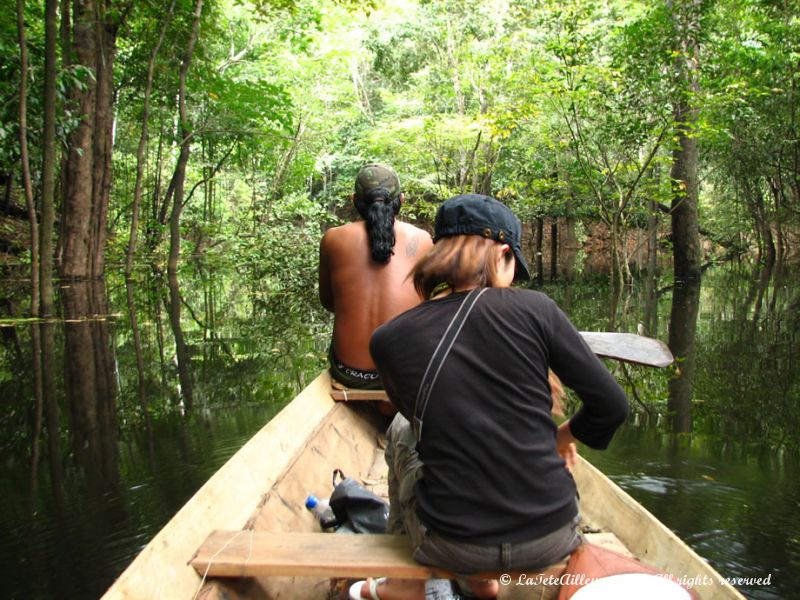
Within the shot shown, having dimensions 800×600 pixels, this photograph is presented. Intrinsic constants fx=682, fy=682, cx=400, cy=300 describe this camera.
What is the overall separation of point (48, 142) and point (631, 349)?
816 centimetres

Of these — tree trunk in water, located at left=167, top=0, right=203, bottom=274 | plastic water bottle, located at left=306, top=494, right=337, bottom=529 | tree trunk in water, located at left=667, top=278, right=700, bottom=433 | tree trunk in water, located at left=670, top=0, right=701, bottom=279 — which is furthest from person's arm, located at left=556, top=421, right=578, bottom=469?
tree trunk in water, located at left=167, top=0, right=203, bottom=274

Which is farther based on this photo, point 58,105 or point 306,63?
point 306,63

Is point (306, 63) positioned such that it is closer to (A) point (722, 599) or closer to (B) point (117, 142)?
(B) point (117, 142)

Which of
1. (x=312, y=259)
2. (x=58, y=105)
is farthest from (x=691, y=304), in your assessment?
(x=58, y=105)

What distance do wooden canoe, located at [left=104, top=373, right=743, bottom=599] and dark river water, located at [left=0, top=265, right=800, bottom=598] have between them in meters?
0.78

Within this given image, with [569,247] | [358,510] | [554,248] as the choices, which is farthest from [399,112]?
[358,510]

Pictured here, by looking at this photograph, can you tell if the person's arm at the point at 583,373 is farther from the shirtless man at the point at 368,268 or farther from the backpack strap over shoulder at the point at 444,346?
the shirtless man at the point at 368,268

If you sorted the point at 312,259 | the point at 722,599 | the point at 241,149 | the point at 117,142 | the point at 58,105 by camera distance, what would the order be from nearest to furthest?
the point at 722,599 → the point at 58,105 → the point at 312,259 → the point at 241,149 → the point at 117,142

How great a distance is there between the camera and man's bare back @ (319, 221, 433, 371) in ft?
12.6

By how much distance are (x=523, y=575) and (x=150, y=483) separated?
2.70 meters

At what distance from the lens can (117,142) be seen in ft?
70.2

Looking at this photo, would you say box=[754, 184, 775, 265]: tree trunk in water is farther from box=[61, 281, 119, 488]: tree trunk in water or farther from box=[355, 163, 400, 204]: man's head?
box=[355, 163, 400, 204]: man's head

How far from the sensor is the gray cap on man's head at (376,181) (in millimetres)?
3832

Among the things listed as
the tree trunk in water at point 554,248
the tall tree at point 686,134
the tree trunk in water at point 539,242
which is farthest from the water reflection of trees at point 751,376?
the tree trunk in water at point 539,242
